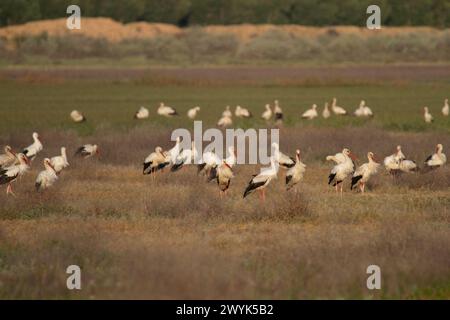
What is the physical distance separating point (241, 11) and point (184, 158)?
86.6 metres

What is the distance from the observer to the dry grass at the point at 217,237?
1119 cm

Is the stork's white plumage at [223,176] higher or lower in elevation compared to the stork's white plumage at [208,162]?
lower

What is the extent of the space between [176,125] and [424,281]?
22353 millimetres

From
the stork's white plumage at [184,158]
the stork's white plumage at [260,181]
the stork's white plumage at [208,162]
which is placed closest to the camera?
the stork's white plumage at [260,181]

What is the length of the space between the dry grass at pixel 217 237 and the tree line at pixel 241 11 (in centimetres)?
8014

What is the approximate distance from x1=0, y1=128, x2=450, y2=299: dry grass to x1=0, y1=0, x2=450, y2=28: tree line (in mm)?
80139

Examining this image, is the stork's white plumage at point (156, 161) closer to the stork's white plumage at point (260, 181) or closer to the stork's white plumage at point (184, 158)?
the stork's white plumage at point (184, 158)

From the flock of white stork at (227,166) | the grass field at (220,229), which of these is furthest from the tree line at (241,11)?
the flock of white stork at (227,166)

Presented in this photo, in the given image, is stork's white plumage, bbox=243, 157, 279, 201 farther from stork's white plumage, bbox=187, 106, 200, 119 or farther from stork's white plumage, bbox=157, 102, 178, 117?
stork's white plumage, bbox=157, 102, 178, 117

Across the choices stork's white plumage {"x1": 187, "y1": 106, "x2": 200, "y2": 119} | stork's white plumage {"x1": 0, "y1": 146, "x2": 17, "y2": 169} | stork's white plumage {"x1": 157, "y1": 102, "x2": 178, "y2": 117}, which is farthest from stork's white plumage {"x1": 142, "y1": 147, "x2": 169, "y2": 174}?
stork's white plumage {"x1": 157, "y1": 102, "x2": 178, "y2": 117}

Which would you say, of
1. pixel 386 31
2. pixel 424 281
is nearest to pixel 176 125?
pixel 424 281

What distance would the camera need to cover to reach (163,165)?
70.0 feet

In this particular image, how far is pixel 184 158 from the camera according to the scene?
72.9 ft
